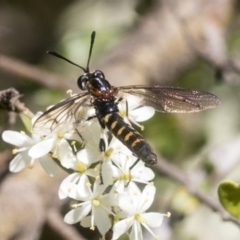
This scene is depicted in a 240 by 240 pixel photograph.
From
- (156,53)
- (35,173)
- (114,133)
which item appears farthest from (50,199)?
(156,53)

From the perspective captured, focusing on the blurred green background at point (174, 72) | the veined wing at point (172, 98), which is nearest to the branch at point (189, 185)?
the blurred green background at point (174, 72)

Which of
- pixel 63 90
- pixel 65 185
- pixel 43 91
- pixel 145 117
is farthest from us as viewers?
pixel 43 91

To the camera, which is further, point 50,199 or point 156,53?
point 156,53

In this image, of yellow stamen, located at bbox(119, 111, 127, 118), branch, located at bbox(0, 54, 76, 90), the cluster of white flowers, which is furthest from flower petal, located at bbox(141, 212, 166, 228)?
branch, located at bbox(0, 54, 76, 90)

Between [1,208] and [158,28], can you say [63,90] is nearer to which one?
[158,28]

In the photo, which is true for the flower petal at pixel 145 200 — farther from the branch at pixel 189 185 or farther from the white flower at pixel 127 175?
the branch at pixel 189 185

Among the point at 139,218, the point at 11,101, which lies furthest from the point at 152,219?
the point at 11,101

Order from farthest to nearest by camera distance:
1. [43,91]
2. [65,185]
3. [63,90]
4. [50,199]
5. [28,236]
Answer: [43,91], [63,90], [50,199], [28,236], [65,185]
